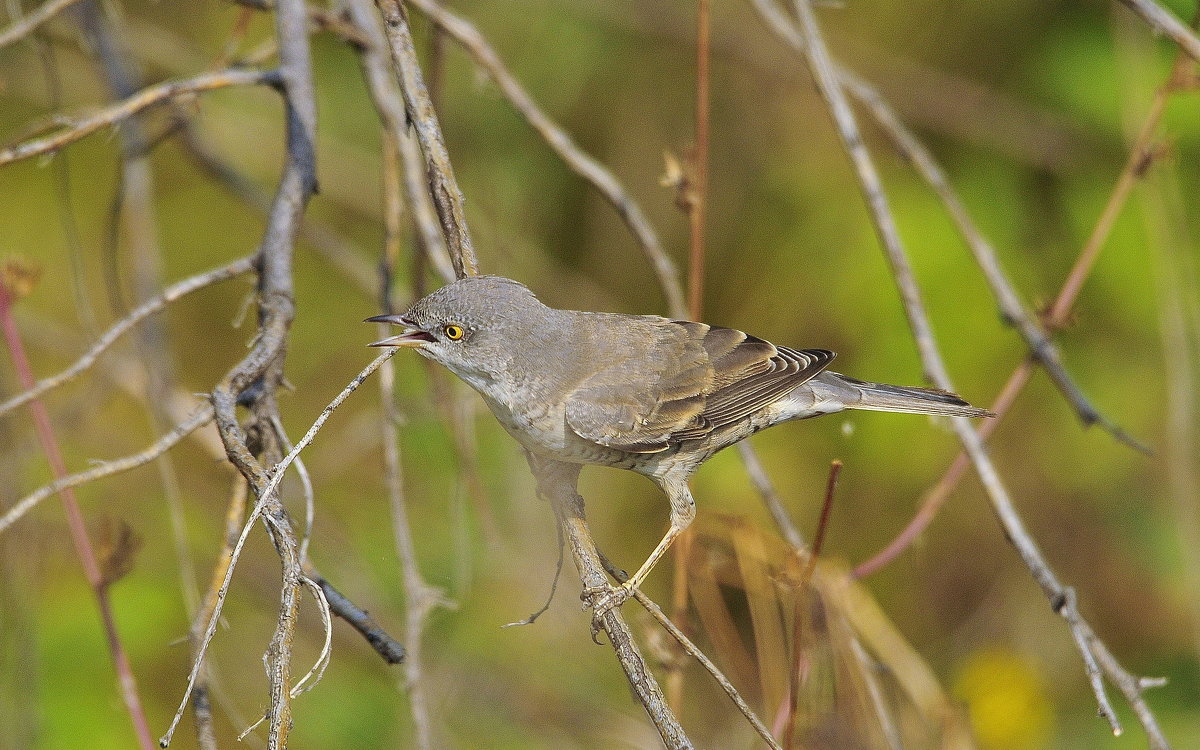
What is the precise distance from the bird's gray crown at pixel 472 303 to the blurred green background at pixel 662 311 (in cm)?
195

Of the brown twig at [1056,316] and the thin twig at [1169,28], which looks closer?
the thin twig at [1169,28]

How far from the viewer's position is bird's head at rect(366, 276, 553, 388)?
139 inches

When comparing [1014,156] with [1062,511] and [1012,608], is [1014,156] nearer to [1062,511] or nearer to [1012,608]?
[1062,511]

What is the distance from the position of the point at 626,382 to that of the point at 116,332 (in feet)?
6.26

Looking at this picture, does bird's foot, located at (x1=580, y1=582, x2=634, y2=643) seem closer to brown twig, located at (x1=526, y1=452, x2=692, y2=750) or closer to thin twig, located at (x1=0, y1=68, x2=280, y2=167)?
brown twig, located at (x1=526, y1=452, x2=692, y2=750)

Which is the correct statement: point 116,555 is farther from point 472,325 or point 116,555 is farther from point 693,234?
point 693,234

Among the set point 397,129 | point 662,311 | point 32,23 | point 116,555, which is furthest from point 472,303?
point 662,311

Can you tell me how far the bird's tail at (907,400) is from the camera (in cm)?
401

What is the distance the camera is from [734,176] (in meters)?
7.32

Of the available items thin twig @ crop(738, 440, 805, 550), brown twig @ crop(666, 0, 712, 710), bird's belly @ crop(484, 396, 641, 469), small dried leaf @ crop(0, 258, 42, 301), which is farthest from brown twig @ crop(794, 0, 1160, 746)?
small dried leaf @ crop(0, 258, 42, 301)

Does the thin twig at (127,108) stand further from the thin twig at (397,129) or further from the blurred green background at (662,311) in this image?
the blurred green background at (662,311)

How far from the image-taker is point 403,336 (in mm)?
3646

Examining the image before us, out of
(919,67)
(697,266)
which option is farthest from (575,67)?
(697,266)

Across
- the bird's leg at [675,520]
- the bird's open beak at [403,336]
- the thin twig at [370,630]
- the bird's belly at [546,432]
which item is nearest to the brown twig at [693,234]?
the bird's leg at [675,520]
